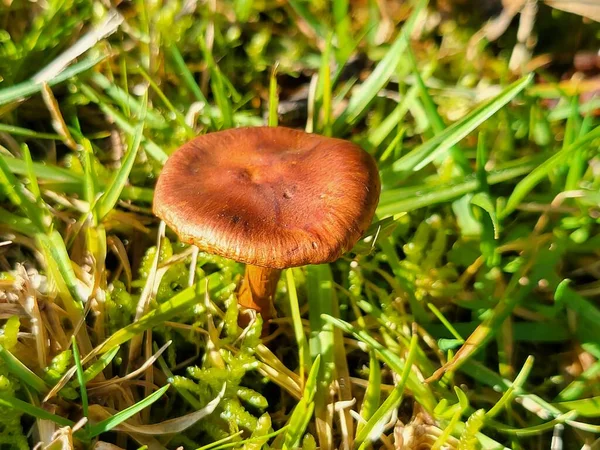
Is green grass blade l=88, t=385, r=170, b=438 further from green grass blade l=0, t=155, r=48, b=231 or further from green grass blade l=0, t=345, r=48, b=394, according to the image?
green grass blade l=0, t=155, r=48, b=231

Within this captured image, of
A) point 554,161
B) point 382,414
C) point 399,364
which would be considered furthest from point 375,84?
point 382,414

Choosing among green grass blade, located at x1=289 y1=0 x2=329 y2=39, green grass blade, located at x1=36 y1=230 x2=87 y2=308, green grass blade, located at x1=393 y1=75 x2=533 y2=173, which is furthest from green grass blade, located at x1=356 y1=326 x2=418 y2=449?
green grass blade, located at x1=289 y1=0 x2=329 y2=39

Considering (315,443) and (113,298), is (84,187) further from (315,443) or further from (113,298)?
(315,443)

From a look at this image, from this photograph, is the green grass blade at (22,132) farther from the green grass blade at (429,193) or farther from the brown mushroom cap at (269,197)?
the green grass blade at (429,193)

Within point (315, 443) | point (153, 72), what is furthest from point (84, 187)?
point (315, 443)

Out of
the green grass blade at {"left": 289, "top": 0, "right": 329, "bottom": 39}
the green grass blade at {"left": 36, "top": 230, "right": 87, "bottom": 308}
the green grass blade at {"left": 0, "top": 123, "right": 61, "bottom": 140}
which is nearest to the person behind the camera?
the green grass blade at {"left": 36, "top": 230, "right": 87, "bottom": 308}

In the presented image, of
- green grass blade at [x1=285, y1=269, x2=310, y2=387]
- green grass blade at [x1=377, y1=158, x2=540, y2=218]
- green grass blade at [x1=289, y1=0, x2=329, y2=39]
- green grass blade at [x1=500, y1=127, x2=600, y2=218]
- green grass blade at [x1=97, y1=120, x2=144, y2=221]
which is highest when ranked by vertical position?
green grass blade at [x1=289, y1=0, x2=329, y2=39]

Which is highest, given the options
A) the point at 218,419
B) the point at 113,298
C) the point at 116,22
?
the point at 116,22
